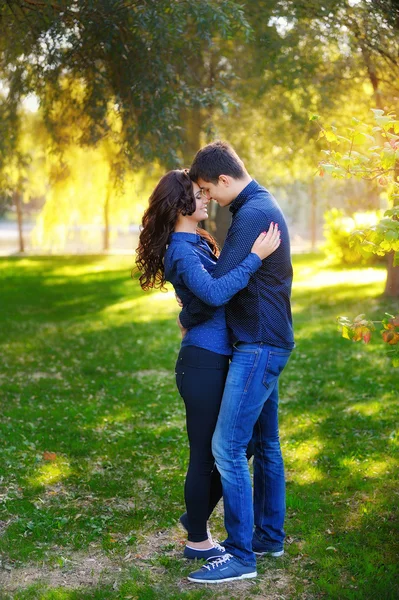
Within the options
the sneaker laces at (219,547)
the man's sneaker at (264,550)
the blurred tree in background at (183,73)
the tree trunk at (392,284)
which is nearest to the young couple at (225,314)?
the sneaker laces at (219,547)

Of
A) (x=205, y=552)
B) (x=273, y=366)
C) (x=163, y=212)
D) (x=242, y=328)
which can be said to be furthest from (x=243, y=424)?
(x=163, y=212)

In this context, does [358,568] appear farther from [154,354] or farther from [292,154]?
[292,154]

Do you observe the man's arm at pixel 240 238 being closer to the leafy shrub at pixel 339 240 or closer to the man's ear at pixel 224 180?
the man's ear at pixel 224 180

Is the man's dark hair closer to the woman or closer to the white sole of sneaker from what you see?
the woman

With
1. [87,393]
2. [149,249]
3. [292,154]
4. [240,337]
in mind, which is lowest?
[87,393]

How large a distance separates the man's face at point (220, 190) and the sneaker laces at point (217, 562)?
6.17 feet

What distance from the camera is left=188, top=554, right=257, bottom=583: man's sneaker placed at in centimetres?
393

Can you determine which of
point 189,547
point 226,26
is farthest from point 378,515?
point 226,26

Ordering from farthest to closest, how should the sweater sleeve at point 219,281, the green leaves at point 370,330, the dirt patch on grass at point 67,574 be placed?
1. the dirt patch on grass at point 67,574
2. the green leaves at point 370,330
3. the sweater sleeve at point 219,281

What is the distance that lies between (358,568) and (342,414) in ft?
10.2

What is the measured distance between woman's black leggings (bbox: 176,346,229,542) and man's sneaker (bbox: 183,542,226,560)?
0.15 m

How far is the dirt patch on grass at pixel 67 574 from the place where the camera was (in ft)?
13.2

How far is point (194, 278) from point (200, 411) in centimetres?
72

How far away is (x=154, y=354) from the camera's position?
33.8ft
